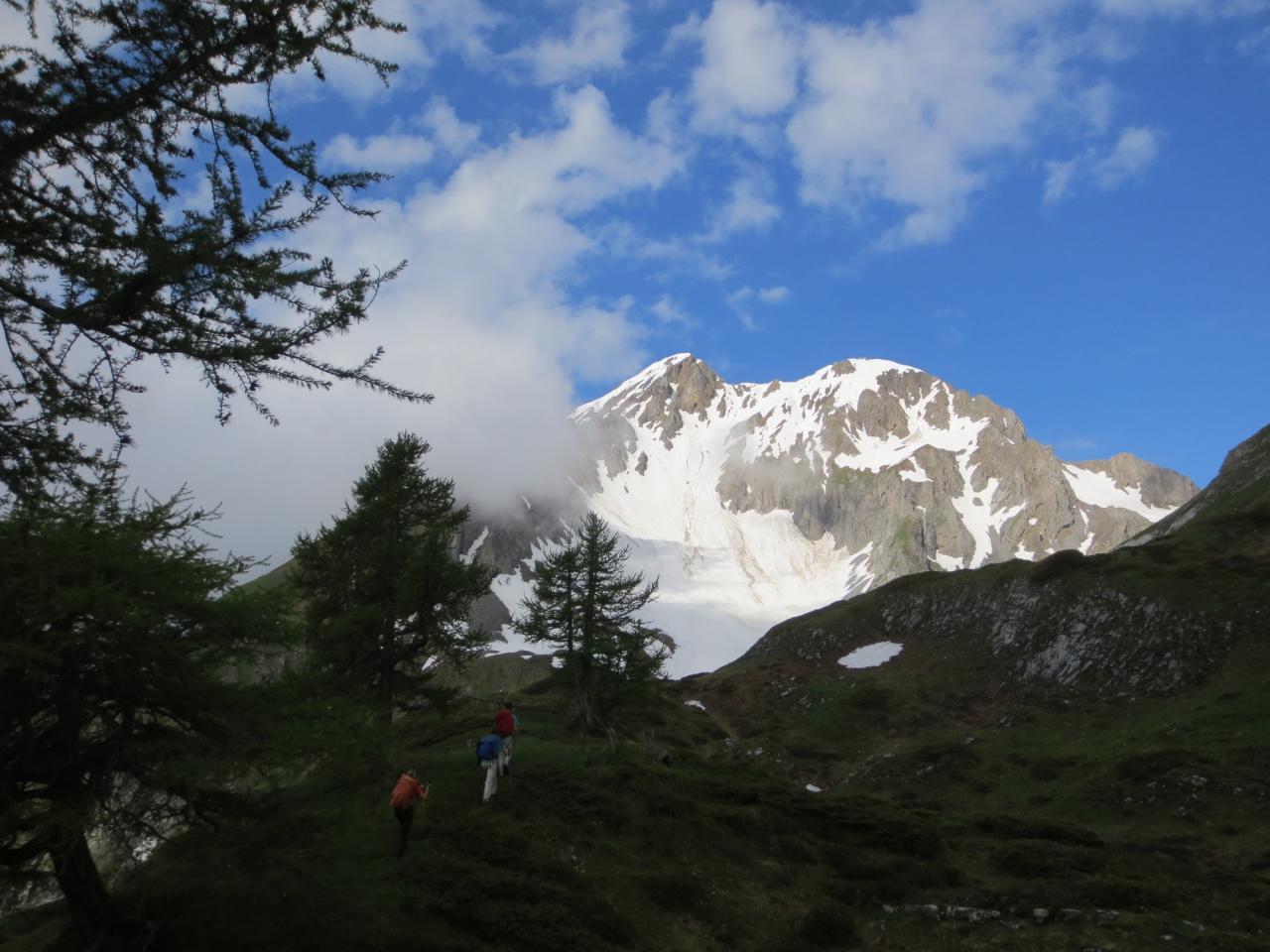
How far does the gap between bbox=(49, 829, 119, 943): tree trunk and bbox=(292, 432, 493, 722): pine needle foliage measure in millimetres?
14763

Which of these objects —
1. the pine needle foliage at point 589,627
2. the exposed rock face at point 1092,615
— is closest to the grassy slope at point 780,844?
the exposed rock face at point 1092,615

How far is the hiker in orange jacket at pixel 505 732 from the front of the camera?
2592 cm

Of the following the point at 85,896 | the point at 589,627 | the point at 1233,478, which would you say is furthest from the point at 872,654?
the point at 85,896

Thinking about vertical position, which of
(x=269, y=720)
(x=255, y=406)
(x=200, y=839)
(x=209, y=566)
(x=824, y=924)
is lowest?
(x=824, y=924)

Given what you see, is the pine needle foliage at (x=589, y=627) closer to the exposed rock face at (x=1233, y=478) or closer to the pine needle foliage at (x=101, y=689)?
the pine needle foliage at (x=101, y=689)

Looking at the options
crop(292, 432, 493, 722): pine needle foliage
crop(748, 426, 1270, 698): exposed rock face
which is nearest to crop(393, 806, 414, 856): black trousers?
crop(292, 432, 493, 722): pine needle foliage

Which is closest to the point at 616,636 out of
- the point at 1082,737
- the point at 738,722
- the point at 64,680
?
the point at 738,722

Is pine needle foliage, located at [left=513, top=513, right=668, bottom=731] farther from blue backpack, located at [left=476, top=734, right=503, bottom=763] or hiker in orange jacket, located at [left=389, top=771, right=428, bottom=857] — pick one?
hiker in orange jacket, located at [left=389, top=771, right=428, bottom=857]

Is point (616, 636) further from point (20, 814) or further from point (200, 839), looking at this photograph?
point (20, 814)

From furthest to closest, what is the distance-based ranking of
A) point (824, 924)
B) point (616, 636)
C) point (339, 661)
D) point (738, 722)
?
point (738, 722), point (616, 636), point (339, 661), point (824, 924)

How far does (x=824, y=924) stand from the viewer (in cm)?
1941

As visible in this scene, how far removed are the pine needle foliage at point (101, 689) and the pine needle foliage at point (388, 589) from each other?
14434 millimetres

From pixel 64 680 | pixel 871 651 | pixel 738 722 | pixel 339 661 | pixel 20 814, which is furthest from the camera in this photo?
pixel 871 651

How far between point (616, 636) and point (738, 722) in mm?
21025
